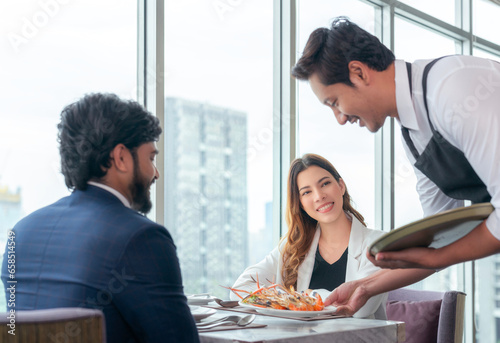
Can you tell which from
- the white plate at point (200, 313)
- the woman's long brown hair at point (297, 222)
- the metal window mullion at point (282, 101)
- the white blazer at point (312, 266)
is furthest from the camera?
the metal window mullion at point (282, 101)

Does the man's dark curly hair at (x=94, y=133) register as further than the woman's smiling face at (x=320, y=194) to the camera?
No

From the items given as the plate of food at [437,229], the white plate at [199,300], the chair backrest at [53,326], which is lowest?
the white plate at [199,300]

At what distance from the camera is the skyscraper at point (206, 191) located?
125 inches

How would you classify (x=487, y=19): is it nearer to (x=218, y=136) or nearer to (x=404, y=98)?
(x=218, y=136)

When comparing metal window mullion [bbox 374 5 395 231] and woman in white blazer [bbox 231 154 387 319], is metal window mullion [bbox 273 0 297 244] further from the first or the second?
metal window mullion [bbox 374 5 395 231]

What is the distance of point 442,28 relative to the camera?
5246mm

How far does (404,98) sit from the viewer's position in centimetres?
158

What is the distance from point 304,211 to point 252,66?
3.73ft

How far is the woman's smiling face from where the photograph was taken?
302cm

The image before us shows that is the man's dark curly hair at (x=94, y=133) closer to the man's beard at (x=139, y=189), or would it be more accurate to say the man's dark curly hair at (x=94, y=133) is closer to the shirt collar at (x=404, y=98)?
the man's beard at (x=139, y=189)

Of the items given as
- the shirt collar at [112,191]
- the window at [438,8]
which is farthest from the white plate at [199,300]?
the window at [438,8]

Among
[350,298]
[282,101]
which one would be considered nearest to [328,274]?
[350,298]

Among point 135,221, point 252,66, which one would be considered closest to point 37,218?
point 135,221

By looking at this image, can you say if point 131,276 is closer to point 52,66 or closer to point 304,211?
point 52,66
